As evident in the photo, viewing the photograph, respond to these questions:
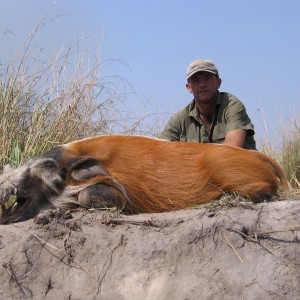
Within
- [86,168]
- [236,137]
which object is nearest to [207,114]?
[236,137]

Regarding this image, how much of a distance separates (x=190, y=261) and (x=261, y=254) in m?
0.43

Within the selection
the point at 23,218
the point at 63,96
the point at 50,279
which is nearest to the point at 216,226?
the point at 50,279

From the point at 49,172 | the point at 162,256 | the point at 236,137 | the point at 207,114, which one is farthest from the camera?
the point at 207,114

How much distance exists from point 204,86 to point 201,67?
0.19m

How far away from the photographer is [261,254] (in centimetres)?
368

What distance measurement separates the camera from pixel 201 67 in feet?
19.8

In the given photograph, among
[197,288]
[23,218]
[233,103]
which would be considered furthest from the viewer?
[233,103]

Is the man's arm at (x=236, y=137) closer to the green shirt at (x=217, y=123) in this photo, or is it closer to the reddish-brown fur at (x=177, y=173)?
the green shirt at (x=217, y=123)

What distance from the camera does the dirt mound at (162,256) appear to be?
359 cm

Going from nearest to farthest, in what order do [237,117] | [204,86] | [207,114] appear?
[237,117] → [204,86] → [207,114]

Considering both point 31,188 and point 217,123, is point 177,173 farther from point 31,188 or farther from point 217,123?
point 217,123

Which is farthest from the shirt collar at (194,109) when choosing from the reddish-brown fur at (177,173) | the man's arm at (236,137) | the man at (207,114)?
the reddish-brown fur at (177,173)

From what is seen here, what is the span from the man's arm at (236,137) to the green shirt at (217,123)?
0.06m

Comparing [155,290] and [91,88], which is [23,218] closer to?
[155,290]
